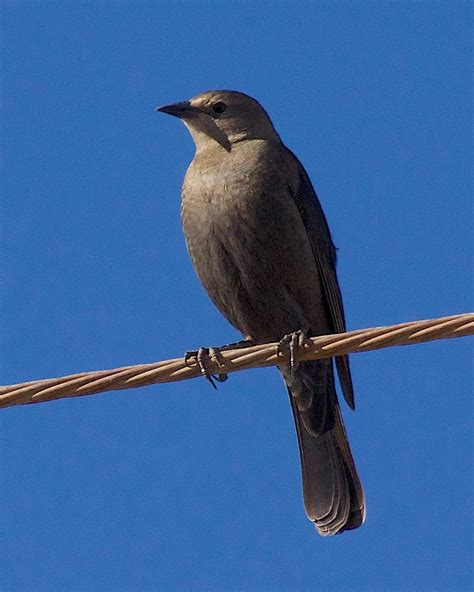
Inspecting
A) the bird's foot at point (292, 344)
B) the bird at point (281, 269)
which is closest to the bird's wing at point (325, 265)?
the bird at point (281, 269)

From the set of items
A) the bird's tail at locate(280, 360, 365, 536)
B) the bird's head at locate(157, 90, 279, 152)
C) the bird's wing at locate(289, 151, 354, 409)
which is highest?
the bird's head at locate(157, 90, 279, 152)

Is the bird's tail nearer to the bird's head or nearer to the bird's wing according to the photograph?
the bird's wing

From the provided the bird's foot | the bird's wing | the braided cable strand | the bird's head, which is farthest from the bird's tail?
the braided cable strand

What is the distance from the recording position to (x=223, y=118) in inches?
308

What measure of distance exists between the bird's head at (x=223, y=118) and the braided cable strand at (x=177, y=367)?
2.61 m

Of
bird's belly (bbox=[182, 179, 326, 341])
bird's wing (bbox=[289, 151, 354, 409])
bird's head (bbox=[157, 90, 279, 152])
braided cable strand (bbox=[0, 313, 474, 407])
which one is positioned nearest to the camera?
braided cable strand (bbox=[0, 313, 474, 407])

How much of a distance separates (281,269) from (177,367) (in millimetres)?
1939

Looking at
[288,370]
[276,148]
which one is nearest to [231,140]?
[276,148]

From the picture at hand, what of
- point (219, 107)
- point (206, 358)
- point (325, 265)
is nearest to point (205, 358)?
point (206, 358)

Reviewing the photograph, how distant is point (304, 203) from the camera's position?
7242 millimetres

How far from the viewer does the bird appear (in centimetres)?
701

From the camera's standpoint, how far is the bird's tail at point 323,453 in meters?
7.36

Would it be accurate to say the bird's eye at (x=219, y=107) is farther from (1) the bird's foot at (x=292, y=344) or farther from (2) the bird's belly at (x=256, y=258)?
(1) the bird's foot at (x=292, y=344)

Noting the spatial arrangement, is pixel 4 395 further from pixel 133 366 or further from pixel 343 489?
pixel 343 489
